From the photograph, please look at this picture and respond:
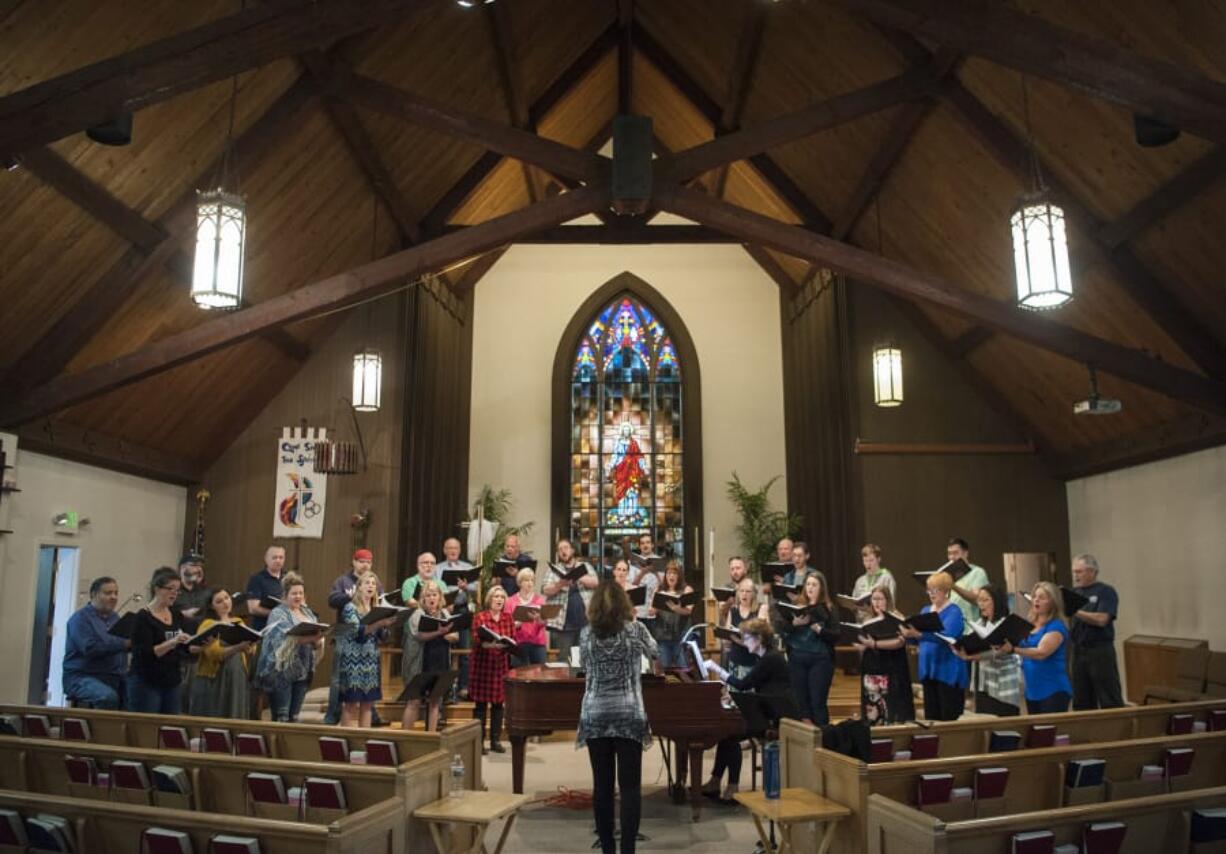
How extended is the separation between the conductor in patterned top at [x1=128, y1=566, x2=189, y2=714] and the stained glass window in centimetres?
713

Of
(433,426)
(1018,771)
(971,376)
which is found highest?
(971,376)

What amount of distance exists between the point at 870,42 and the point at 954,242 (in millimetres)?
2025

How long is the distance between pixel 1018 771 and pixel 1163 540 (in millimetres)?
5646

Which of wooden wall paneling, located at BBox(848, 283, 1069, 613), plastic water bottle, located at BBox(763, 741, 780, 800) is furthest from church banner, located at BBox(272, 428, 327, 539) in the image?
plastic water bottle, located at BBox(763, 741, 780, 800)

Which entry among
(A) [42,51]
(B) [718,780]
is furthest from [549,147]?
(B) [718,780]

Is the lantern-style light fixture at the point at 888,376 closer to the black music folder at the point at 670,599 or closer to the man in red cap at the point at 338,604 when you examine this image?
the black music folder at the point at 670,599

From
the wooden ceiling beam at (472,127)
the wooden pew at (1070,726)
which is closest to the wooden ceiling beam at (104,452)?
the wooden ceiling beam at (472,127)

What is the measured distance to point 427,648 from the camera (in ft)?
20.9

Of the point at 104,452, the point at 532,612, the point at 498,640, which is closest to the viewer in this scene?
the point at 498,640

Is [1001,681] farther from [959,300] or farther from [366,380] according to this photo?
[366,380]

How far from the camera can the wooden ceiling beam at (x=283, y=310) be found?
6.78 meters

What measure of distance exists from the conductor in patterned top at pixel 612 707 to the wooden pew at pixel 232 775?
657 mm

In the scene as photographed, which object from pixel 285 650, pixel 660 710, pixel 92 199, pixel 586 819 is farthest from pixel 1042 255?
pixel 92 199

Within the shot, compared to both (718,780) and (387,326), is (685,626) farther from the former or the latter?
(387,326)
